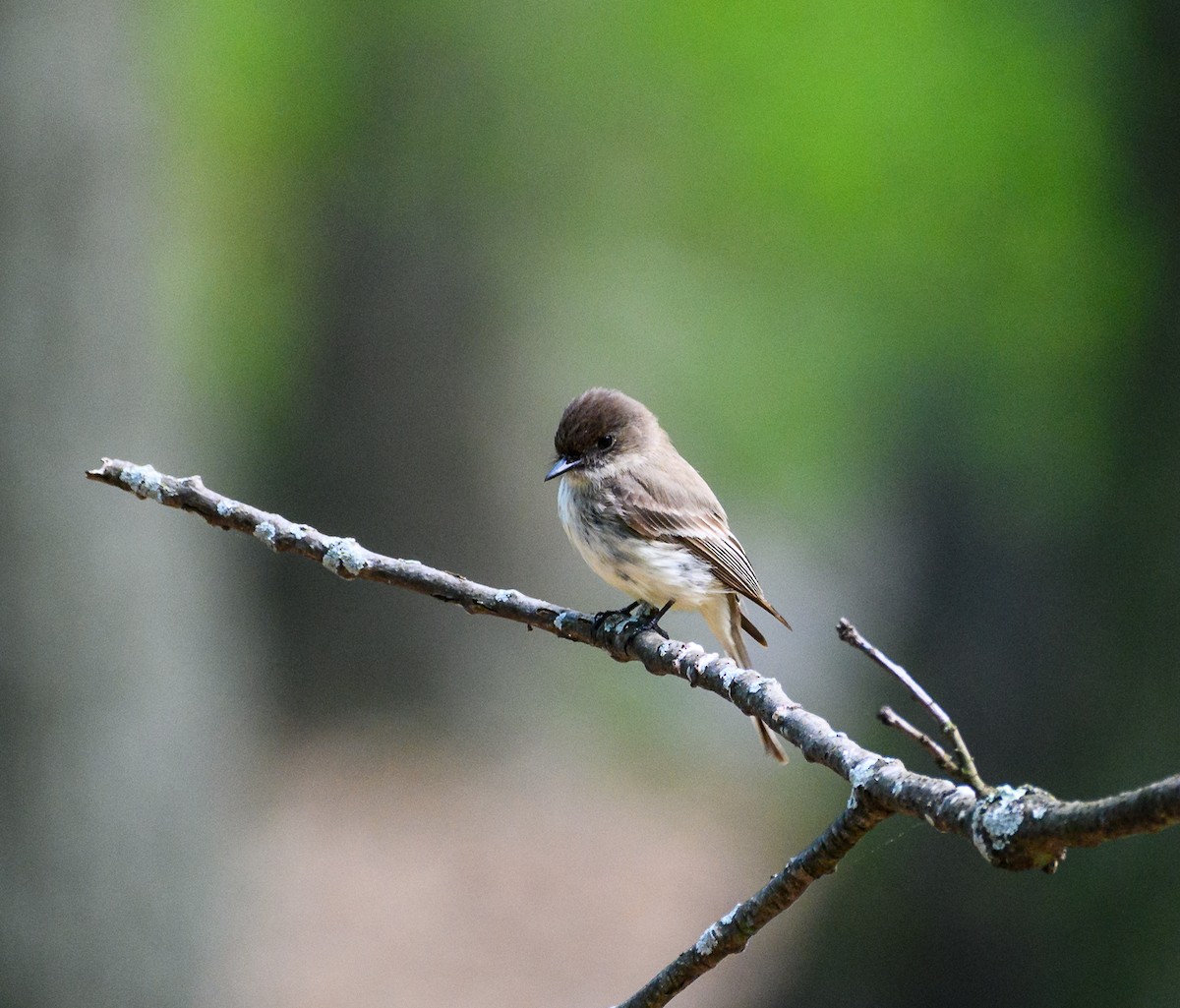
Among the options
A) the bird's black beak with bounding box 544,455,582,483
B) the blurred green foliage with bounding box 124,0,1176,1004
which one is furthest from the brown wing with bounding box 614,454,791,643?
the blurred green foliage with bounding box 124,0,1176,1004

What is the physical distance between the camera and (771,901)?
1.90 m

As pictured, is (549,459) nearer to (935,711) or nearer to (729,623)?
(729,623)

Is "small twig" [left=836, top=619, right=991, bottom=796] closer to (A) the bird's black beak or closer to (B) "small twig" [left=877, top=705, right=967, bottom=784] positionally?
(B) "small twig" [left=877, top=705, right=967, bottom=784]

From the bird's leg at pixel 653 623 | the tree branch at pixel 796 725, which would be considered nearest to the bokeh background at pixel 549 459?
the bird's leg at pixel 653 623

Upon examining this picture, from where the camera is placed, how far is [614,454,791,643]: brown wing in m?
4.12

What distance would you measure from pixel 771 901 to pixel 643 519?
2.26m

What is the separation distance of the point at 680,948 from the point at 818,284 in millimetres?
7336

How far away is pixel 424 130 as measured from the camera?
35.8 ft

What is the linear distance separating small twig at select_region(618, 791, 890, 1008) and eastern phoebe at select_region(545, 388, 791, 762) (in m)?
1.83

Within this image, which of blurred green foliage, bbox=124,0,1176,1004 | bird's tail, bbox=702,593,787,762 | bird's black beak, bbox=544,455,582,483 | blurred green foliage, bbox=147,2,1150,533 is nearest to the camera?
bird's black beak, bbox=544,455,582,483

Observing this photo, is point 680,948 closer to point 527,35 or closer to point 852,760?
point 852,760

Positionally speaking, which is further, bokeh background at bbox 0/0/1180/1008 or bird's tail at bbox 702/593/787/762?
bokeh background at bbox 0/0/1180/1008

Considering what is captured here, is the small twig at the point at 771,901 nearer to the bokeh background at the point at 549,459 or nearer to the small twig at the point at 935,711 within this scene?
the small twig at the point at 935,711

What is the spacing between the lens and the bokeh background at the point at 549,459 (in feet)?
18.5
